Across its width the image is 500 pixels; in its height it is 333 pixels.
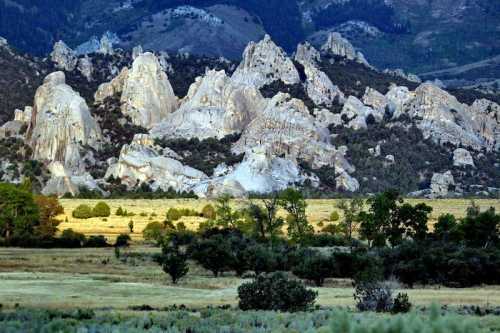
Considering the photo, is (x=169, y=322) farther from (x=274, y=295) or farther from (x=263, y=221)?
(x=263, y=221)

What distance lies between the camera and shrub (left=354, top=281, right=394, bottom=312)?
125 ft

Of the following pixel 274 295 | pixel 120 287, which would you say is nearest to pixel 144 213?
pixel 120 287

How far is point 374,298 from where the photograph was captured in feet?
128

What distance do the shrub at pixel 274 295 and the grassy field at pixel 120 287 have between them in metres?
2.42

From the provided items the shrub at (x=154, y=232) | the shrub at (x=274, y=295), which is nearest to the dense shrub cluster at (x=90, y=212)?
the shrub at (x=154, y=232)

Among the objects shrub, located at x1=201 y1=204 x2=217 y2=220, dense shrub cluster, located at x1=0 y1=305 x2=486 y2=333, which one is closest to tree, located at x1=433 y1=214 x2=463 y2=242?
shrub, located at x1=201 y1=204 x2=217 y2=220

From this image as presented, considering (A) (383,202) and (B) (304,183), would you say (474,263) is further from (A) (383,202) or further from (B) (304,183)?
(B) (304,183)

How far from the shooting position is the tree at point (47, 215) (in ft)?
309

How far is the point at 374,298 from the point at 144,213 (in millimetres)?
92056

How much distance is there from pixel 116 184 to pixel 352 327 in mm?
183478

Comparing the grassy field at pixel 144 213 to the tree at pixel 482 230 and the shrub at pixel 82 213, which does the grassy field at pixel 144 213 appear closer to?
the shrub at pixel 82 213

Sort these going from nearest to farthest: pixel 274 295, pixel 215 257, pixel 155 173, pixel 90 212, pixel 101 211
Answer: pixel 274 295 → pixel 215 257 → pixel 90 212 → pixel 101 211 → pixel 155 173

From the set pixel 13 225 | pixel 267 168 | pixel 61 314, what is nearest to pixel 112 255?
pixel 13 225

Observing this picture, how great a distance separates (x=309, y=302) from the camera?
39.9 m
